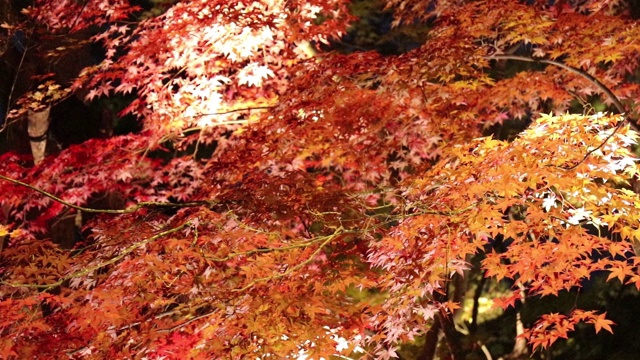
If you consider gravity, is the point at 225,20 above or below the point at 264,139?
above

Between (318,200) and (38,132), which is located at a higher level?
(38,132)

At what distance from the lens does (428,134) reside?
677 cm

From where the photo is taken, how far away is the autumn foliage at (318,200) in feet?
14.4

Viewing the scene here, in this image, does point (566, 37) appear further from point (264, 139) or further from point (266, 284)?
point (266, 284)

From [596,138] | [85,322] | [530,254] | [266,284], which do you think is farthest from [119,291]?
[596,138]

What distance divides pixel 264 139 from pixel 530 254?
292 cm

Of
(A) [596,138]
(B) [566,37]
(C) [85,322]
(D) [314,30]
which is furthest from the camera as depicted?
(D) [314,30]

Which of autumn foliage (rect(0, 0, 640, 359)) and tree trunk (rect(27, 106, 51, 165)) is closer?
autumn foliage (rect(0, 0, 640, 359))

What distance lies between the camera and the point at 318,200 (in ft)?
17.5

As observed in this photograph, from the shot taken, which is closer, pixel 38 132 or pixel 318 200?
pixel 318 200

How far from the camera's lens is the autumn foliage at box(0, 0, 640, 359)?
4395 mm

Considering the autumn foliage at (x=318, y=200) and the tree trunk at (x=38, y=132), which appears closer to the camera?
the autumn foliage at (x=318, y=200)

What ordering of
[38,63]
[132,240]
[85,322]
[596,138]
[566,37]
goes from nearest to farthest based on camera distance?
1. [596,138]
2. [85,322]
3. [132,240]
4. [566,37]
5. [38,63]

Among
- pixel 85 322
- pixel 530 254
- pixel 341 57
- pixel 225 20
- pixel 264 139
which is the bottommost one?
pixel 530 254
